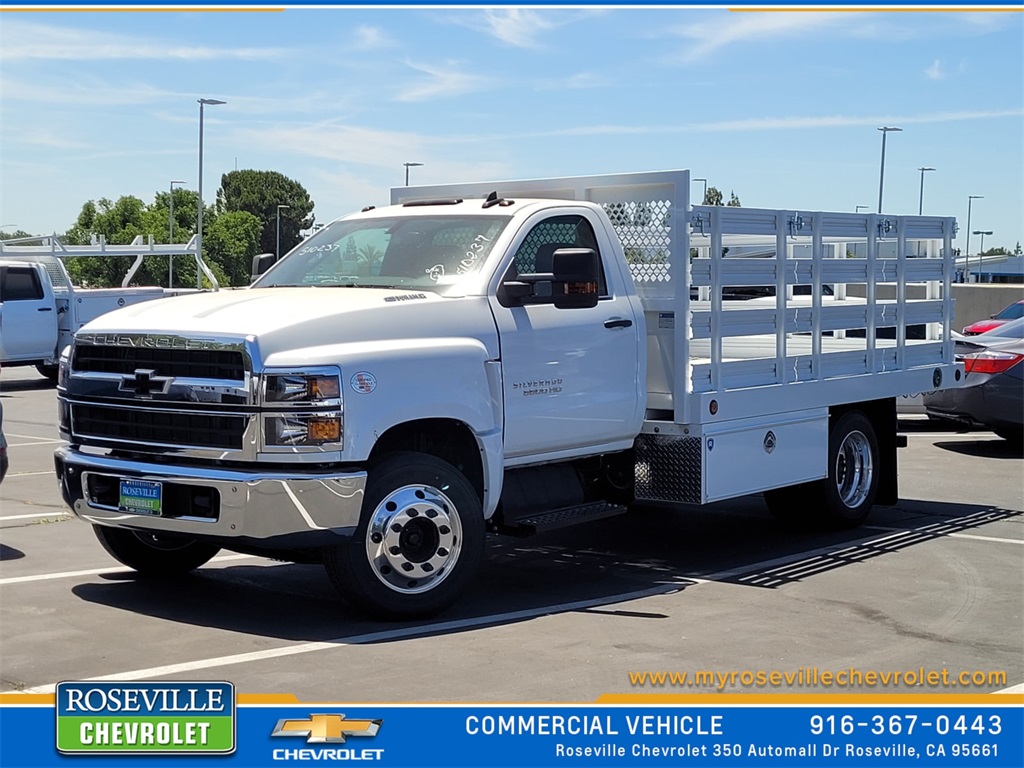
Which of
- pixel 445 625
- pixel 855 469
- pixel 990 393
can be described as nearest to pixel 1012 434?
pixel 990 393

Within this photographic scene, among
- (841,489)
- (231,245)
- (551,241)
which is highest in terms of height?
(231,245)

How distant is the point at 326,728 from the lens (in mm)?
5598

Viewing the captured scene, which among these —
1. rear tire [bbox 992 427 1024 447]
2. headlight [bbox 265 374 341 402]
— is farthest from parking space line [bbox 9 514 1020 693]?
rear tire [bbox 992 427 1024 447]

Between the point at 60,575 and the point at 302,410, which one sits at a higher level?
the point at 302,410

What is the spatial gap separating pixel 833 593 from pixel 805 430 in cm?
187

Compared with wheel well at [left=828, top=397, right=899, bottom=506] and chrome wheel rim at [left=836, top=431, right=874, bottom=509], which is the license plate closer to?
chrome wheel rim at [left=836, top=431, right=874, bottom=509]

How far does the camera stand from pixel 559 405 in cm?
822

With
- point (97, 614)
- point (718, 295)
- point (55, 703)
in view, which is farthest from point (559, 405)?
point (55, 703)

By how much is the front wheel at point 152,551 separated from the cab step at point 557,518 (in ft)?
6.21

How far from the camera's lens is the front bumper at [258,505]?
22.6 feet

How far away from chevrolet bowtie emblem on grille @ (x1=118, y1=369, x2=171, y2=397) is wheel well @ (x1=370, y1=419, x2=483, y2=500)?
1.15 meters

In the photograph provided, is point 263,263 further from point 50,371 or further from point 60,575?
point 50,371

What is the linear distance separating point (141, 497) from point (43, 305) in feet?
59.5

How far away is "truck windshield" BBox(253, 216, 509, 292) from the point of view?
321 inches
